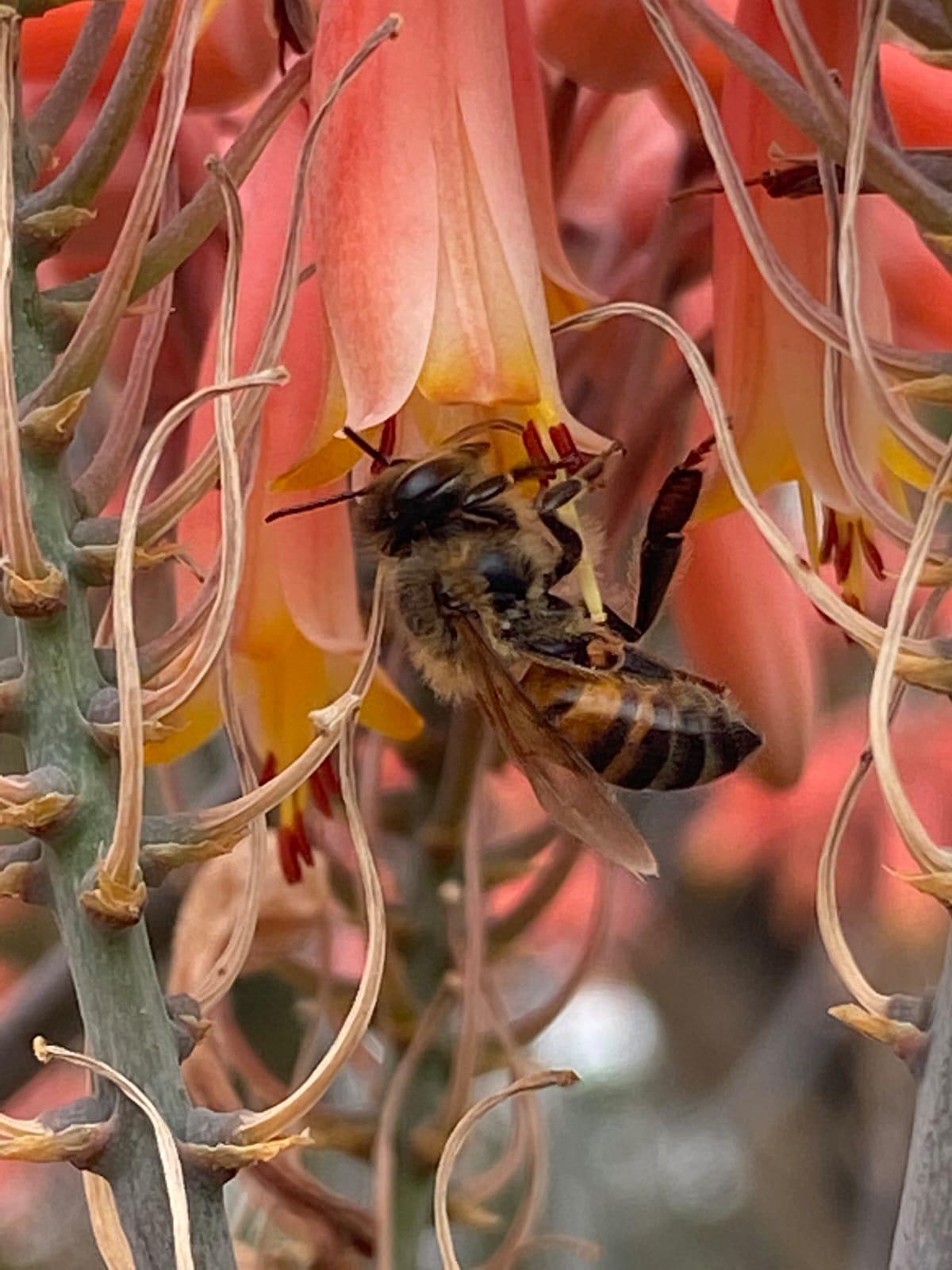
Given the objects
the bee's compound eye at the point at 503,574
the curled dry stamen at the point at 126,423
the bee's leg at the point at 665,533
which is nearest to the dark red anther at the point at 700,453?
the bee's leg at the point at 665,533

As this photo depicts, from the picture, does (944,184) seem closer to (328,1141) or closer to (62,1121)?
(62,1121)

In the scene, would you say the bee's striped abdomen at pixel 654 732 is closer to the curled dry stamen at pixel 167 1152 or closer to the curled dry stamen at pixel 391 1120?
the curled dry stamen at pixel 391 1120

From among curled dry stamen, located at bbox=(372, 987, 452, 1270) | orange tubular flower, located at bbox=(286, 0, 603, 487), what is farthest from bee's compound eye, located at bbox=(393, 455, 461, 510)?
curled dry stamen, located at bbox=(372, 987, 452, 1270)

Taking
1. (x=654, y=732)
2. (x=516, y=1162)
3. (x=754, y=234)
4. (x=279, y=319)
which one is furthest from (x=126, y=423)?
(x=516, y=1162)

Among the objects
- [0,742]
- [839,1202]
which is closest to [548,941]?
[0,742]

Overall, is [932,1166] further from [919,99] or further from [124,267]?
[919,99]

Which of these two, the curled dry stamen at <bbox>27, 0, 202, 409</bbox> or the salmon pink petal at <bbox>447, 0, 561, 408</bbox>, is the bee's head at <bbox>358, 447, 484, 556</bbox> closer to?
the salmon pink petal at <bbox>447, 0, 561, 408</bbox>
